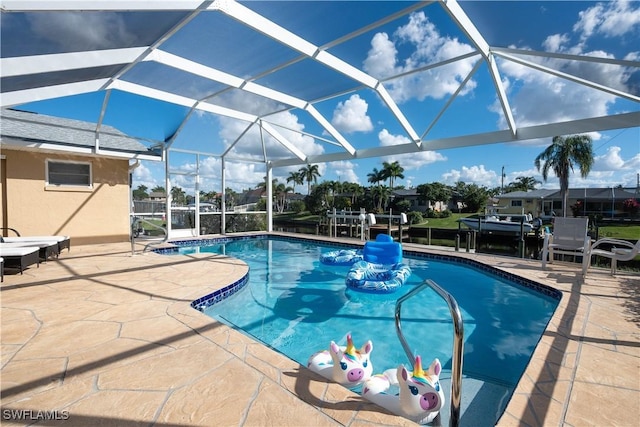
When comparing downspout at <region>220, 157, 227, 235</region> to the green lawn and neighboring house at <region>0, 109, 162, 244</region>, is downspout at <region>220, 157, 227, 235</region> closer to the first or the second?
neighboring house at <region>0, 109, 162, 244</region>

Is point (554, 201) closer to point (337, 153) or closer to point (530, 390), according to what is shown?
point (337, 153)

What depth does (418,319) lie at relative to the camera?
5.48 m

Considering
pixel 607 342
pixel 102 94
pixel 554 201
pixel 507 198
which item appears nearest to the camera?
pixel 607 342

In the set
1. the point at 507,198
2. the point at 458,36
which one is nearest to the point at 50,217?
the point at 458,36

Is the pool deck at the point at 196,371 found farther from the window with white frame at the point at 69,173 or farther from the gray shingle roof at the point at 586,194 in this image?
the gray shingle roof at the point at 586,194

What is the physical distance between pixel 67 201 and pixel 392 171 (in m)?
45.4

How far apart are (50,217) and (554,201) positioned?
4758 cm

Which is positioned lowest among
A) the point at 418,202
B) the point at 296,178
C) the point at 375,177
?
the point at 418,202

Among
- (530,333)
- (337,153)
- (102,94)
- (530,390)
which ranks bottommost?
(530,333)

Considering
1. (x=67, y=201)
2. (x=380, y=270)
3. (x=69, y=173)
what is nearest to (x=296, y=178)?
(x=69, y=173)

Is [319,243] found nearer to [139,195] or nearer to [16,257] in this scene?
[16,257]

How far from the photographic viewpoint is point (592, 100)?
6883mm

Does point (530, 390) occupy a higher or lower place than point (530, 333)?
higher

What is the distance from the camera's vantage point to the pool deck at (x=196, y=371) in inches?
89.7
